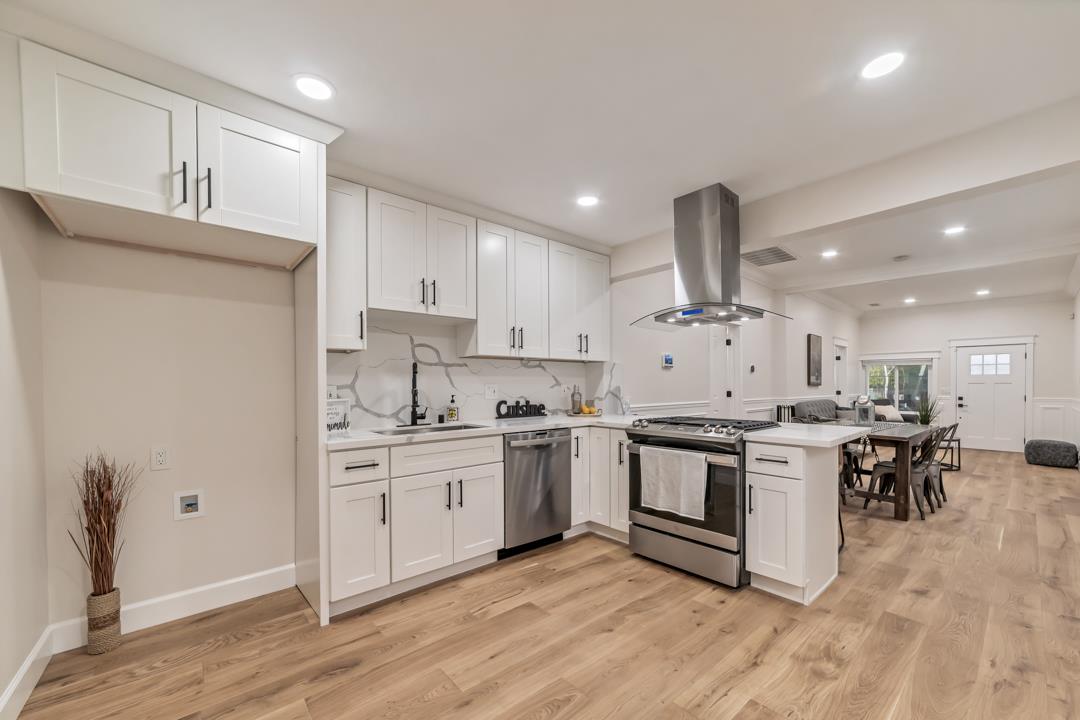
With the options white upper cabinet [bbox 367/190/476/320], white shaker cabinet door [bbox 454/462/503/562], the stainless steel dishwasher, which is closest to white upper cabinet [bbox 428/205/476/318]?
white upper cabinet [bbox 367/190/476/320]

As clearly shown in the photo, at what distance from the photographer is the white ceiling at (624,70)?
164 centimetres

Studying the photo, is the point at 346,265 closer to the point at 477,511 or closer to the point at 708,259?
the point at 477,511

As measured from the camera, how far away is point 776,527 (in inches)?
101

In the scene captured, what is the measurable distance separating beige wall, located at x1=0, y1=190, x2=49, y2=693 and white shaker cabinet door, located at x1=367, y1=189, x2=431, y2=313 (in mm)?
1428

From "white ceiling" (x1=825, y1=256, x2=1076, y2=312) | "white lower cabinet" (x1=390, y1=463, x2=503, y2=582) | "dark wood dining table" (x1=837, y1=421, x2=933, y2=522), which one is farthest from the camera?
"white ceiling" (x1=825, y1=256, x2=1076, y2=312)

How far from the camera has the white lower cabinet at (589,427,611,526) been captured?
3.49 meters

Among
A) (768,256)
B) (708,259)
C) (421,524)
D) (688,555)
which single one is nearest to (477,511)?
(421,524)

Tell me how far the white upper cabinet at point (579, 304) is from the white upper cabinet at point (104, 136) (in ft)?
8.29

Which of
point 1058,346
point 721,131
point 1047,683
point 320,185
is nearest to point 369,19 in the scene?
point 320,185

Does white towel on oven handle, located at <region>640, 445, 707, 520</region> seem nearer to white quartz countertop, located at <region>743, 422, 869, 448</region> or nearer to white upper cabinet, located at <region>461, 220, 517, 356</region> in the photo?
white quartz countertop, located at <region>743, 422, 869, 448</region>

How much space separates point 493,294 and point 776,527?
2.39m

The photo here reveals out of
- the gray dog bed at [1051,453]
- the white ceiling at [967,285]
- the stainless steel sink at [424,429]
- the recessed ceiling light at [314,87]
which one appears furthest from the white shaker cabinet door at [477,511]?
the gray dog bed at [1051,453]

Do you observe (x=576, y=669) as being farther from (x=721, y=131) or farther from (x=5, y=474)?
(x=721, y=131)

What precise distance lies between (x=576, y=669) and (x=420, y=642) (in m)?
0.76
